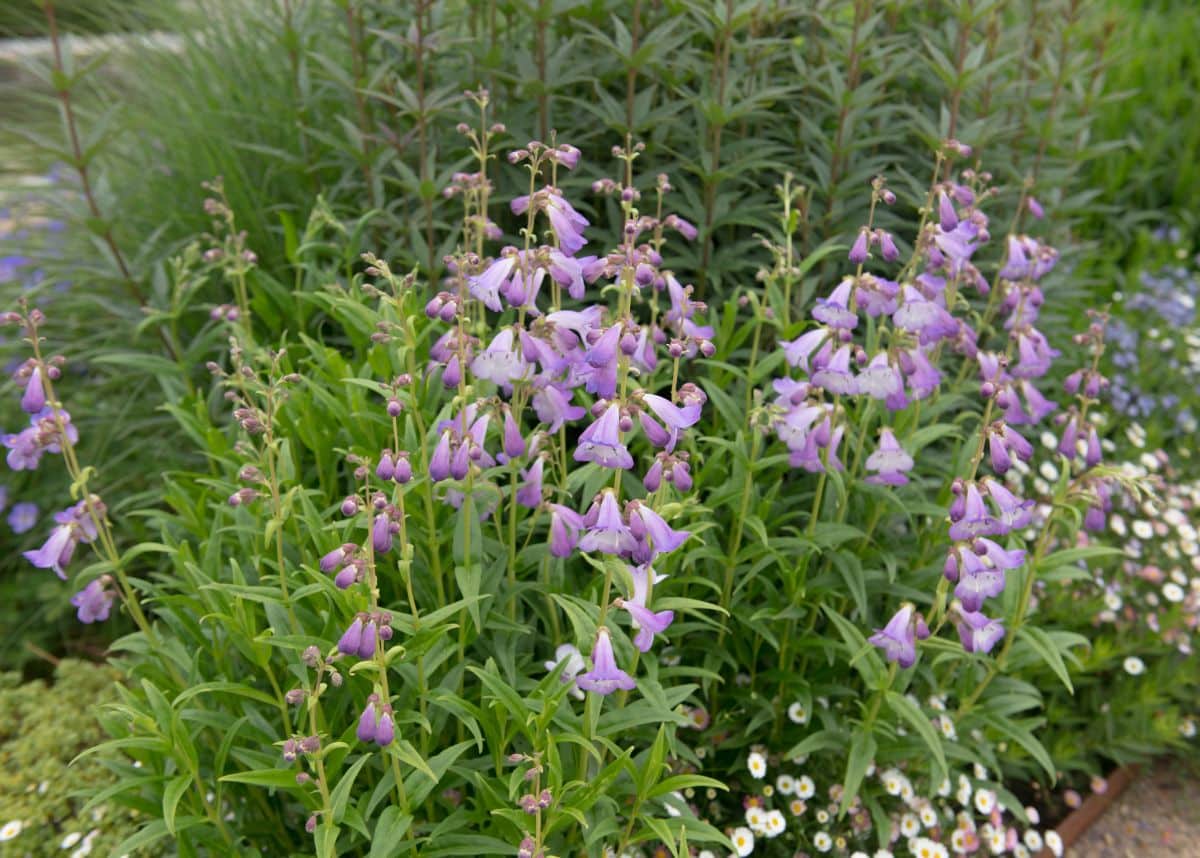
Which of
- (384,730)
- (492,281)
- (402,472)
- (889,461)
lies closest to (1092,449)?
(889,461)

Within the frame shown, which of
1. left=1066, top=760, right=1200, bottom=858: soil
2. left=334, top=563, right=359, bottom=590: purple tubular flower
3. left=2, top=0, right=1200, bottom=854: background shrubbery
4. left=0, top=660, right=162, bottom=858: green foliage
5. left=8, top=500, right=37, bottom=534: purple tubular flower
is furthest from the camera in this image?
left=8, top=500, right=37, bottom=534: purple tubular flower

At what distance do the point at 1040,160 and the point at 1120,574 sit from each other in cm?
154

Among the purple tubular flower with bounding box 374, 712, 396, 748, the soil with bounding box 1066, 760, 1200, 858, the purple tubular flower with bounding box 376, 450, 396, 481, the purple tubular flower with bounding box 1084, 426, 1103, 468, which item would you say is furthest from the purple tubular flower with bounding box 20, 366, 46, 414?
the soil with bounding box 1066, 760, 1200, 858

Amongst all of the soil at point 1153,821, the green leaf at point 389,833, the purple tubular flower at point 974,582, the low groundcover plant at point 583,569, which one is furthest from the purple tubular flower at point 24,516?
the soil at point 1153,821

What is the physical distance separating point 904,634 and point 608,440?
1.03 metres

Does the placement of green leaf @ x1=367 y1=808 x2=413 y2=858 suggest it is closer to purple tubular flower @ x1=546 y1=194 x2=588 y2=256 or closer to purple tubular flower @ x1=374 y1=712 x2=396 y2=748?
purple tubular flower @ x1=374 y1=712 x2=396 y2=748

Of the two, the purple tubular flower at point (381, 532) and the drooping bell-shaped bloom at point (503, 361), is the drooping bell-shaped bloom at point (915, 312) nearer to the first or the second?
the drooping bell-shaped bloom at point (503, 361)

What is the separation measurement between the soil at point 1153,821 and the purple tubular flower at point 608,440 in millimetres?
2477

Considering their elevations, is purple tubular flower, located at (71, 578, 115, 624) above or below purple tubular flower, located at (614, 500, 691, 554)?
below

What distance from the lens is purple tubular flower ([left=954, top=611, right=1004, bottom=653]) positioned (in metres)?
2.61

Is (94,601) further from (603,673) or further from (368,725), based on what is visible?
(603,673)

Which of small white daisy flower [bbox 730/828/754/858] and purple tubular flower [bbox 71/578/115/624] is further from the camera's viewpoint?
small white daisy flower [bbox 730/828/754/858]

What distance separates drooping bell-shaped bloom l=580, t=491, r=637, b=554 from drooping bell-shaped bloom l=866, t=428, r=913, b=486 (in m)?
0.88

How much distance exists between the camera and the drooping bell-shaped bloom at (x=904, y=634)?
2615 millimetres
